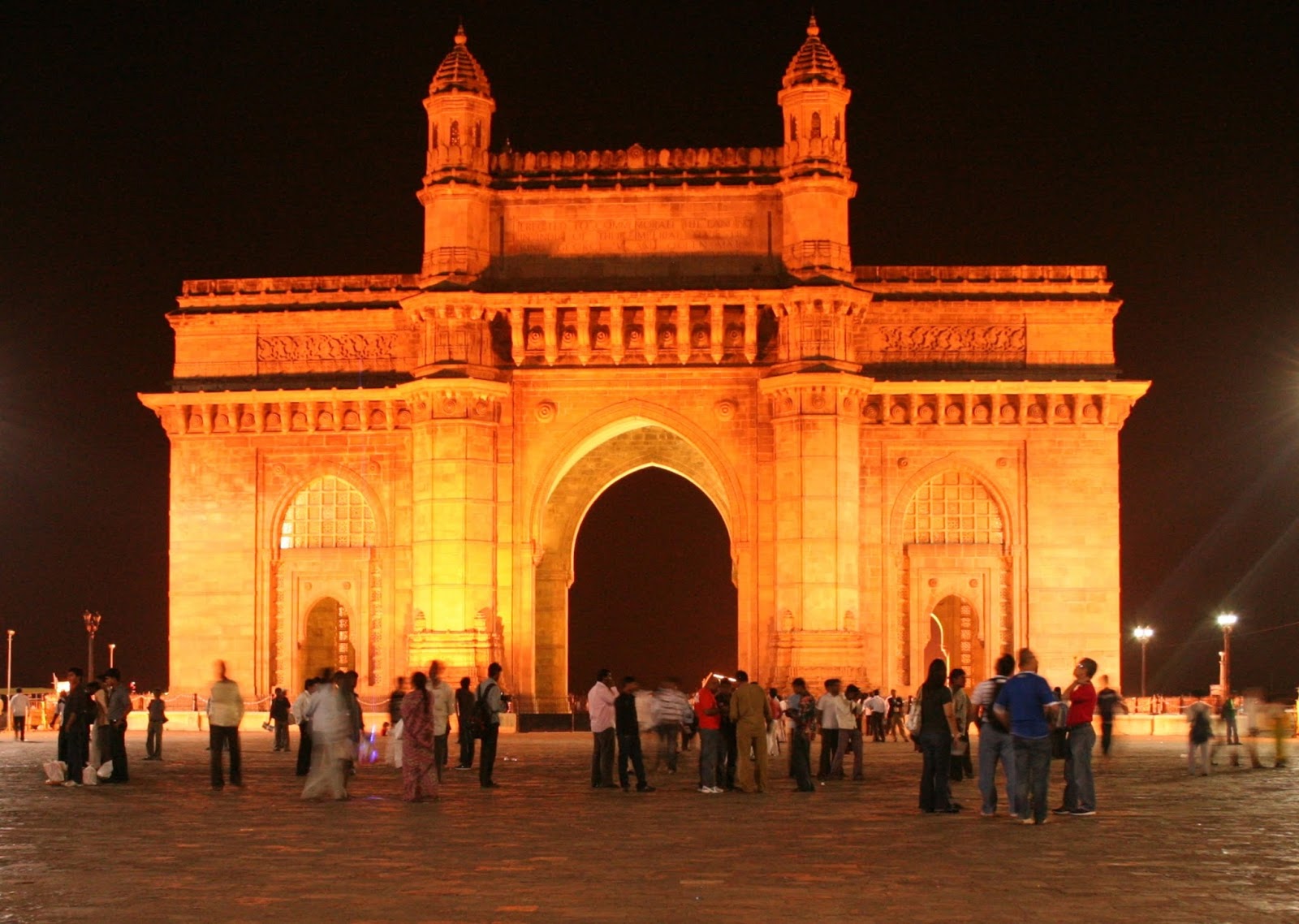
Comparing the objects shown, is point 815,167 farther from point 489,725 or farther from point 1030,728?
point 1030,728

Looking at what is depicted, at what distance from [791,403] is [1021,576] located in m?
6.80

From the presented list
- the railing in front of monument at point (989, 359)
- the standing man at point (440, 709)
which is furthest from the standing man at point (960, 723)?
the railing in front of monument at point (989, 359)

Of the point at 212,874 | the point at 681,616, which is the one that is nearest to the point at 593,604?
the point at 681,616

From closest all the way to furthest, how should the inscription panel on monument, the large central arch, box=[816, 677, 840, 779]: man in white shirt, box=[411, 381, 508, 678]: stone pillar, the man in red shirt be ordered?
the man in red shirt, box=[816, 677, 840, 779]: man in white shirt, box=[411, 381, 508, 678]: stone pillar, the inscription panel on monument, the large central arch

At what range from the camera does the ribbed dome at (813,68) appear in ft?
143

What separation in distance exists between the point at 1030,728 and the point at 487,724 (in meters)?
8.11

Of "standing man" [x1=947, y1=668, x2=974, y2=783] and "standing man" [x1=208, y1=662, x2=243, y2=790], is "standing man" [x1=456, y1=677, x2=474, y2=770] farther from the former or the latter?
"standing man" [x1=947, y1=668, x2=974, y2=783]

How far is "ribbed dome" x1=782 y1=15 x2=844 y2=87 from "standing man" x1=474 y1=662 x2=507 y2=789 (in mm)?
21930

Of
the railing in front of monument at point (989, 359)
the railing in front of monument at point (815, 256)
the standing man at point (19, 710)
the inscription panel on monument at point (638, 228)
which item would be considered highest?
the inscription panel on monument at point (638, 228)

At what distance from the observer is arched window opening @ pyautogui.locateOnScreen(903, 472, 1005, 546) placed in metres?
45.2

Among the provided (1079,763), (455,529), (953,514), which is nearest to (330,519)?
(455,529)

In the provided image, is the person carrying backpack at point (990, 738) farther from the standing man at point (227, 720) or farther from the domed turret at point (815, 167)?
the domed turret at point (815, 167)

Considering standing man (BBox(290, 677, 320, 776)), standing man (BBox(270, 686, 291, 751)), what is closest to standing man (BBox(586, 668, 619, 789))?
standing man (BBox(290, 677, 320, 776))

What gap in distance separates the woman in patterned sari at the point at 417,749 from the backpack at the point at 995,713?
5967 mm
